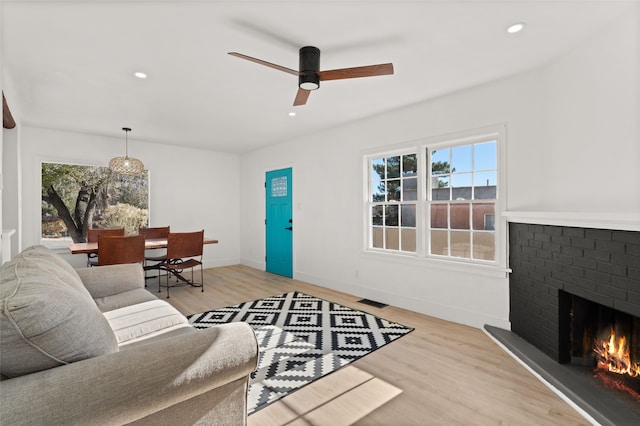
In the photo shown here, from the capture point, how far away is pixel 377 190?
14.1 feet

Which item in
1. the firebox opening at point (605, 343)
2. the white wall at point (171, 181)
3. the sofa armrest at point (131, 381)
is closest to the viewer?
the sofa armrest at point (131, 381)

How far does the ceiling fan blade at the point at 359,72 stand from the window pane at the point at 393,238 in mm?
2264

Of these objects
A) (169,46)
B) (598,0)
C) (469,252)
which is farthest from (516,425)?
(169,46)

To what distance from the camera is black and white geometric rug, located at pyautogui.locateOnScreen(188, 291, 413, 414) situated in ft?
7.30

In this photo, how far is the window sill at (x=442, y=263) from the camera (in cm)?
308

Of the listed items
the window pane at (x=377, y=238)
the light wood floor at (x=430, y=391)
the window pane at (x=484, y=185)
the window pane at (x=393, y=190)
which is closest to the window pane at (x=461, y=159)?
the window pane at (x=484, y=185)

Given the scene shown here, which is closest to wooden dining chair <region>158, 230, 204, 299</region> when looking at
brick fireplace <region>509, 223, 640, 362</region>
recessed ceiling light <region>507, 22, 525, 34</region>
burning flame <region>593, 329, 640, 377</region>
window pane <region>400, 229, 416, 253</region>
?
window pane <region>400, 229, 416, 253</region>

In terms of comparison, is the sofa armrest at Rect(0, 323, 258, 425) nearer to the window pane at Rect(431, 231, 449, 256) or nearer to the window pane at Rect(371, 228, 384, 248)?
the window pane at Rect(431, 231, 449, 256)

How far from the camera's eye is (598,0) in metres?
1.89

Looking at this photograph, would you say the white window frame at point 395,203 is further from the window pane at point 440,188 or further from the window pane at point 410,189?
the window pane at point 440,188

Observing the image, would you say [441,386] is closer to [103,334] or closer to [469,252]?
[469,252]

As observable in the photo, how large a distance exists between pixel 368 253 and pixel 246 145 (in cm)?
333

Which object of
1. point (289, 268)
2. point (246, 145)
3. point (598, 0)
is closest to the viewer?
point (598, 0)

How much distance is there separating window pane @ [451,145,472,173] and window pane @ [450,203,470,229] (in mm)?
402
